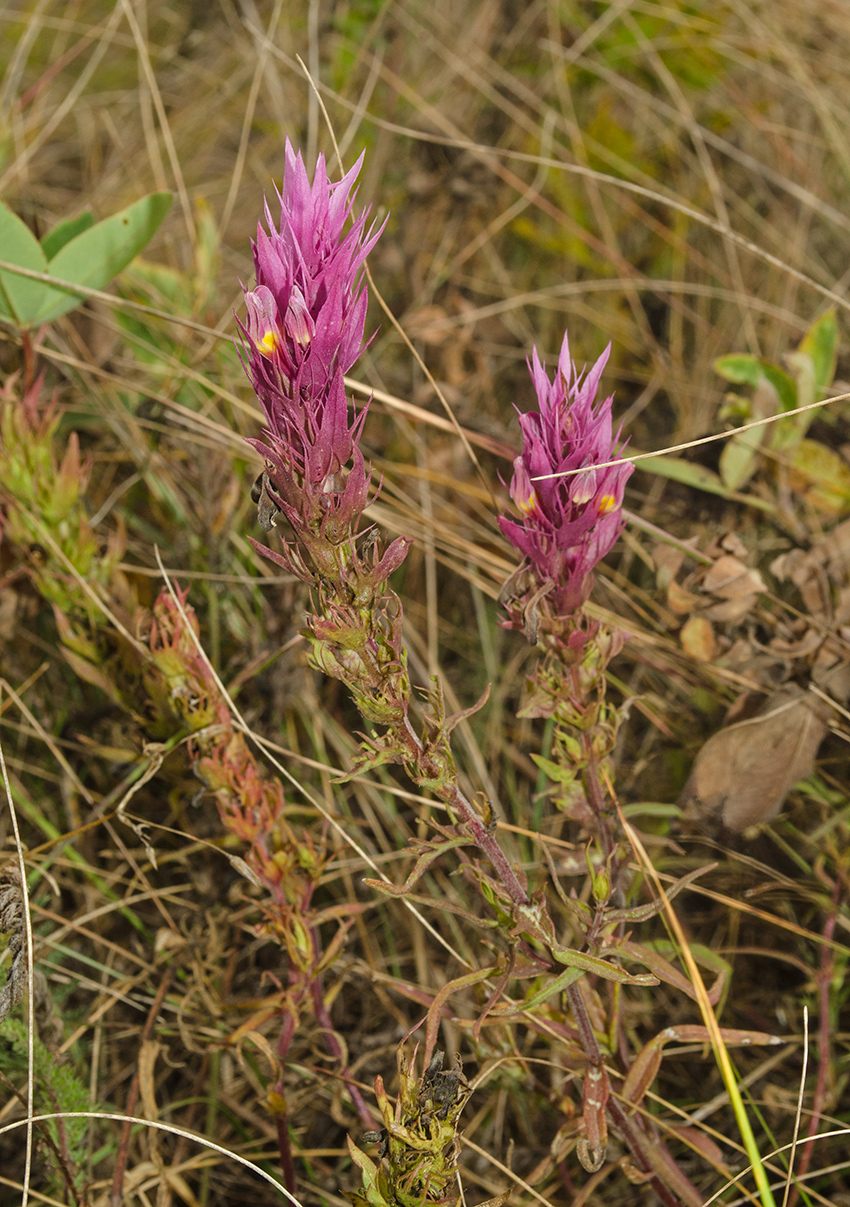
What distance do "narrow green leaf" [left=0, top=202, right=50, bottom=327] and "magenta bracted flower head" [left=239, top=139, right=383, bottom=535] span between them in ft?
2.97

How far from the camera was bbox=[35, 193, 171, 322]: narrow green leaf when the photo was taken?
1.59 meters

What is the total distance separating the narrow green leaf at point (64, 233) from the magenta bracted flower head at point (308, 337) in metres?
1.03

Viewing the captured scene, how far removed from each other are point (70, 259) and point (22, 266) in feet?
0.25

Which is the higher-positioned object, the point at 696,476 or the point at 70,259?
the point at 70,259

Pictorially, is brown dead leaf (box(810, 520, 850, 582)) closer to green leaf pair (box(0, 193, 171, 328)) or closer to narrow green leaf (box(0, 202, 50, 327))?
green leaf pair (box(0, 193, 171, 328))

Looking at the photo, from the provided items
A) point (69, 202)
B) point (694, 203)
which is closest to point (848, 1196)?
point (694, 203)

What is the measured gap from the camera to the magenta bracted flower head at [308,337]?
30.8 inches

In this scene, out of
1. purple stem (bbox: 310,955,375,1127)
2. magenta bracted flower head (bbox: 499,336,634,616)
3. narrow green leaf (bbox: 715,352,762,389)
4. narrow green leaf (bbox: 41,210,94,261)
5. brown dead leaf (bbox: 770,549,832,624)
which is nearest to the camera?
magenta bracted flower head (bbox: 499,336,634,616)

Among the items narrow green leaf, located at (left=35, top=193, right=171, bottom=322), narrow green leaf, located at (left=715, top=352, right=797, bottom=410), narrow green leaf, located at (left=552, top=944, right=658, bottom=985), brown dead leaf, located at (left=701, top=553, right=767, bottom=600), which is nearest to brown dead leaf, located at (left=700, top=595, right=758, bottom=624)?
brown dead leaf, located at (left=701, top=553, right=767, bottom=600)

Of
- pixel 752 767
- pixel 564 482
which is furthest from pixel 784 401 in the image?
pixel 564 482

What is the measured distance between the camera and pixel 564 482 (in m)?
0.94

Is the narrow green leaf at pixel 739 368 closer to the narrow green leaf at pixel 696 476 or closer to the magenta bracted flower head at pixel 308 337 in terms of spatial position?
the narrow green leaf at pixel 696 476

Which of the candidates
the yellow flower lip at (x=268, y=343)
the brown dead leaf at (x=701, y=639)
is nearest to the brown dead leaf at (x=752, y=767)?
the brown dead leaf at (x=701, y=639)

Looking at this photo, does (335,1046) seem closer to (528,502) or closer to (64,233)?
(528,502)
